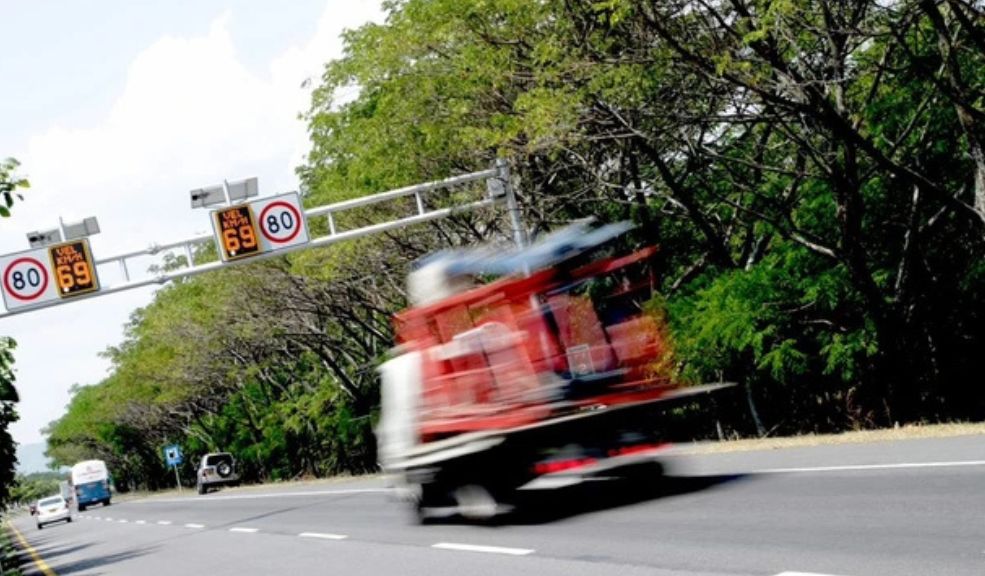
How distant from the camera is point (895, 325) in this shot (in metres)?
20.5

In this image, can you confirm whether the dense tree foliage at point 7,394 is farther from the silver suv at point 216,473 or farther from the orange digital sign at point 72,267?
the silver suv at point 216,473

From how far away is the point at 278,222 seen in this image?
2233cm

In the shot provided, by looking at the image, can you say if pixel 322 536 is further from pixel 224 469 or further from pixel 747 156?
pixel 224 469

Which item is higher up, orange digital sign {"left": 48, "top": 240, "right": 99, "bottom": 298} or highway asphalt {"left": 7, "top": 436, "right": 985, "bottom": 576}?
orange digital sign {"left": 48, "top": 240, "right": 99, "bottom": 298}

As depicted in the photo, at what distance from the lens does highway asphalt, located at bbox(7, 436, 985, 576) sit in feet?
25.6

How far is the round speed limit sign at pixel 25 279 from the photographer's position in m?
22.0

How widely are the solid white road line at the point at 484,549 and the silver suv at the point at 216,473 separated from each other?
51.6 meters

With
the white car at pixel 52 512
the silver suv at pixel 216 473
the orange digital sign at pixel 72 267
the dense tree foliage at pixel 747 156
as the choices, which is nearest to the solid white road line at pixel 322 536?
the dense tree foliage at pixel 747 156

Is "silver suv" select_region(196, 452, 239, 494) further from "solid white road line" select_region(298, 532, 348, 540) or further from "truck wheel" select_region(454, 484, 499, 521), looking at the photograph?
"truck wheel" select_region(454, 484, 499, 521)

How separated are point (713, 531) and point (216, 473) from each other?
55.0 metres

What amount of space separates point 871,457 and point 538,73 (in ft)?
30.1

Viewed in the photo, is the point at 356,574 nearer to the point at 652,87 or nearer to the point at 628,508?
the point at 628,508

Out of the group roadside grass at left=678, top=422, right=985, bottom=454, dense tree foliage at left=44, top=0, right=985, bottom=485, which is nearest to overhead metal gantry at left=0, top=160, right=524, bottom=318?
dense tree foliage at left=44, top=0, right=985, bottom=485

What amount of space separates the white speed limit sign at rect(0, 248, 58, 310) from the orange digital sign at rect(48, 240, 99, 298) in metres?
0.14
